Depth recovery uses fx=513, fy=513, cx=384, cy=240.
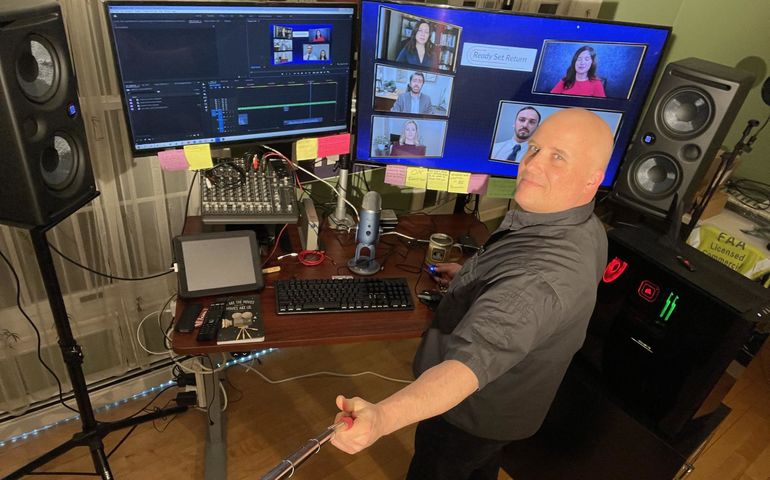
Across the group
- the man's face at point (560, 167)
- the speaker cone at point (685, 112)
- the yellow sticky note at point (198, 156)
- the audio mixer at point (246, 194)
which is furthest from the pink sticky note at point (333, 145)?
the speaker cone at point (685, 112)

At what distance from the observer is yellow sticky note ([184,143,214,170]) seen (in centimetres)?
149

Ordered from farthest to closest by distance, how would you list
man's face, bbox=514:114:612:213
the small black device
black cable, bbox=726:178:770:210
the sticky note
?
black cable, bbox=726:178:770:210 → the sticky note → the small black device → man's face, bbox=514:114:612:213

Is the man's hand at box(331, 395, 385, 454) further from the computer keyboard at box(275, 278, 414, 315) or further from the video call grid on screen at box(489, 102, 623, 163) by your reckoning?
the video call grid on screen at box(489, 102, 623, 163)

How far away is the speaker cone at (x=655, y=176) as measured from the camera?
153cm

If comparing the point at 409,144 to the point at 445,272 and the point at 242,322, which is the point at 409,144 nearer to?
the point at 445,272

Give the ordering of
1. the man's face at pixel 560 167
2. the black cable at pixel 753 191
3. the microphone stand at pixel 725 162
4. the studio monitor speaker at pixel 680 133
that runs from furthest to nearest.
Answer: the black cable at pixel 753 191, the microphone stand at pixel 725 162, the studio monitor speaker at pixel 680 133, the man's face at pixel 560 167

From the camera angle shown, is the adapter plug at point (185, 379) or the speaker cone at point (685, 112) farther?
the adapter plug at point (185, 379)

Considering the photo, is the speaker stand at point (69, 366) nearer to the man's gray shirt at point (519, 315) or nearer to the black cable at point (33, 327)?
the black cable at point (33, 327)

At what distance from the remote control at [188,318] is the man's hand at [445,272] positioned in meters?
0.70

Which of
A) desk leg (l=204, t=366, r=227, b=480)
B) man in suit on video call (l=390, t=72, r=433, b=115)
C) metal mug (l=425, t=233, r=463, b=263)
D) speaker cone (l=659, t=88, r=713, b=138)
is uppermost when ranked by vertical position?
speaker cone (l=659, t=88, r=713, b=138)

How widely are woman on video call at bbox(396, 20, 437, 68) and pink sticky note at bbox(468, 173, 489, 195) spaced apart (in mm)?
414

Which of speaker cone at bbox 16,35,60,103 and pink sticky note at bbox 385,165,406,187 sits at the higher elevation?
speaker cone at bbox 16,35,60,103

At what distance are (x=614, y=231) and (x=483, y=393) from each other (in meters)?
0.68

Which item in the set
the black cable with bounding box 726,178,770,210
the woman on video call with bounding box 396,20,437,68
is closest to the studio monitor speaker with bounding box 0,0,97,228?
the woman on video call with bounding box 396,20,437,68
